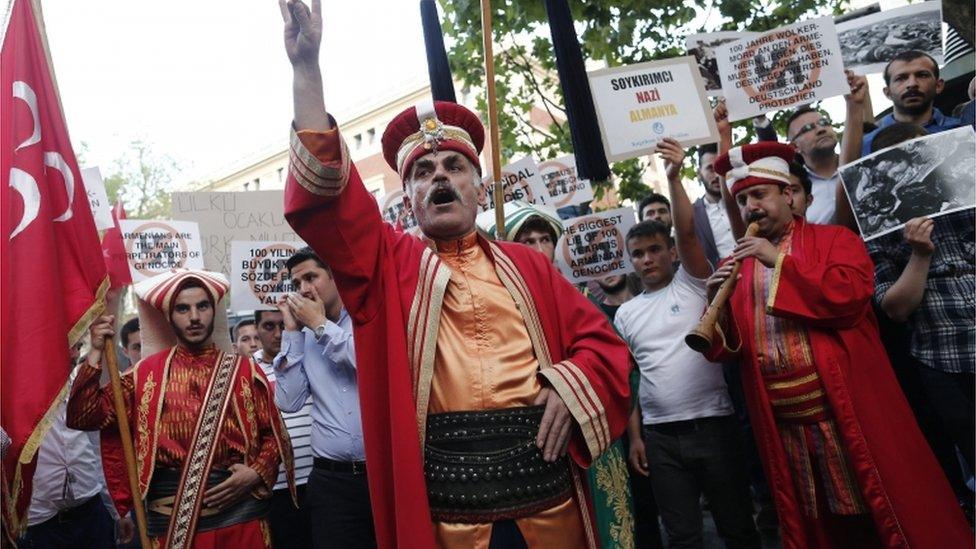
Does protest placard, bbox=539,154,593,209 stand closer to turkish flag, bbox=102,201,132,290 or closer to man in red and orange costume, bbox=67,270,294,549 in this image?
man in red and orange costume, bbox=67,270,294,549

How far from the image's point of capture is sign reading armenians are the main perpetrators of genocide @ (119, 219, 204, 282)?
6.03 meters

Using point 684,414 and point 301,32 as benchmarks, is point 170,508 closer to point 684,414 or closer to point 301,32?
point 301,32

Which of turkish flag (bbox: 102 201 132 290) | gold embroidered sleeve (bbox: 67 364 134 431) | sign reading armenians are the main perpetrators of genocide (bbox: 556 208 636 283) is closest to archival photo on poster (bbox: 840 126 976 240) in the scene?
sign reading armenians are the main perpetrators of genocide (bbox: 556 208 636 283)


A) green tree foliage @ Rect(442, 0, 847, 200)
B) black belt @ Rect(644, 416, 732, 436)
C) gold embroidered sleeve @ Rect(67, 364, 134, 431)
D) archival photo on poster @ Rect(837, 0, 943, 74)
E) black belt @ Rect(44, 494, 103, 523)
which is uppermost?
green tree foliage @ Rect(442, 0, 847, 200)

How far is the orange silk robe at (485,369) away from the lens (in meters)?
2.34

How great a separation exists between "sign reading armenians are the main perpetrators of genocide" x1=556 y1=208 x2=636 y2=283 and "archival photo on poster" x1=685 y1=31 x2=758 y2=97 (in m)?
1.10

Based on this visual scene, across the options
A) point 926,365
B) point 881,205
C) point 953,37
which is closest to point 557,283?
point 881,205

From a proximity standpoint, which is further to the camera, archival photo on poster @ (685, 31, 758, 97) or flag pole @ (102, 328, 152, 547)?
archival photo on poster @ (685, 31, 758, 97)

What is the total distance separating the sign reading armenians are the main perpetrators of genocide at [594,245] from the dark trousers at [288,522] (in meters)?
2.45

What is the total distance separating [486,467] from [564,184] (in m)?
4.60

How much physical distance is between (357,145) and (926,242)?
121 ft

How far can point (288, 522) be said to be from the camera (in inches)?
191

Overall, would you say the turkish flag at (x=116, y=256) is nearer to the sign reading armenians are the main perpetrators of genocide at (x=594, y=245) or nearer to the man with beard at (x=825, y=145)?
the sign reading armenians are the main perpetrators of genocide at (x=594, y=245)

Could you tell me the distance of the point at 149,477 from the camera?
368 centimetres
